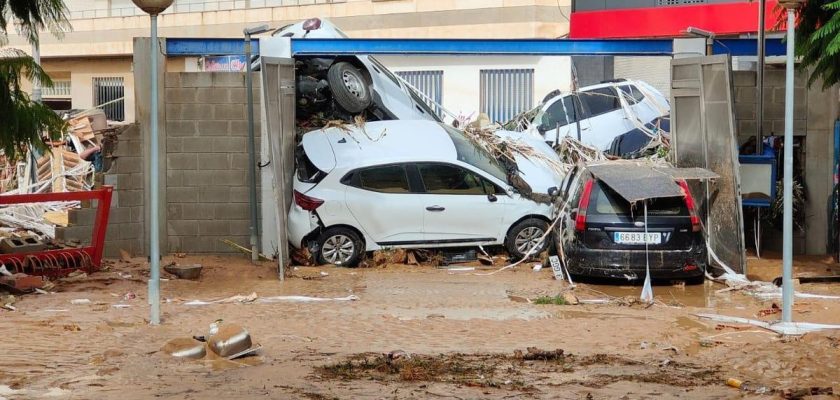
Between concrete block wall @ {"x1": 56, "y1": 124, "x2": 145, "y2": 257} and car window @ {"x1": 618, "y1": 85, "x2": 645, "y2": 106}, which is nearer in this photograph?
concrete block wall @ {"x1": 56, "y1": 124, "x2": 145, "y2": 257}

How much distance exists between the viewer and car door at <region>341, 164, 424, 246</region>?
1620cm

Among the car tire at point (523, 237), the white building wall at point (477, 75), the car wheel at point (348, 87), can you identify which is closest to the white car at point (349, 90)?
the car wheel at point (348, 87)

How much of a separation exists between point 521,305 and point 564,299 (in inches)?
20.6

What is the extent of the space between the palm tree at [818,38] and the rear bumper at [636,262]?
2880 millimetres

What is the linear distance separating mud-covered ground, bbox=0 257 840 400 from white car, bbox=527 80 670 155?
547cm

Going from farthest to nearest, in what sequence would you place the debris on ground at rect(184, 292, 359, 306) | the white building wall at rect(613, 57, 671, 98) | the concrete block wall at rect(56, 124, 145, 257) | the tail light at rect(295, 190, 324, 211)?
the white building wall at rect(613, 57, 671, 98) < the concrete block wall at rect(56, 124, 145, 257) < the tail light at rect(295, 190, 324, 211) < the debris on ground at rect(184, 292, 359, 306)

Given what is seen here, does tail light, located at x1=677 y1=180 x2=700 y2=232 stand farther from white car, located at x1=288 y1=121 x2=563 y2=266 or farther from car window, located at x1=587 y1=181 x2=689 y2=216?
white car, located at x1=288 y1=121 x2=563 y2=266

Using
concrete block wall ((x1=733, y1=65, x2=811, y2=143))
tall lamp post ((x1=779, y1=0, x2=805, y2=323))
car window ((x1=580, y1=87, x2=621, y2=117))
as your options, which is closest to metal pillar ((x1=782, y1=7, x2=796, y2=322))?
tall lamp post ((x1=779, y1=0, x2=805, y2=323))

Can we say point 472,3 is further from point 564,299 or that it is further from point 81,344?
point 81,344

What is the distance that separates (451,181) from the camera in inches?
651

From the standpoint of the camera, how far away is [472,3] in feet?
113

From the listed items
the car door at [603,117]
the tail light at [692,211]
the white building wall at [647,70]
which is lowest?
the tail light at [692,211]

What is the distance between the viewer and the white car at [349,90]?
59.5 ft

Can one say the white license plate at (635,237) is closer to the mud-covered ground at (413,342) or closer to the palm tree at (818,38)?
the mud-covered ground at (413,342)
